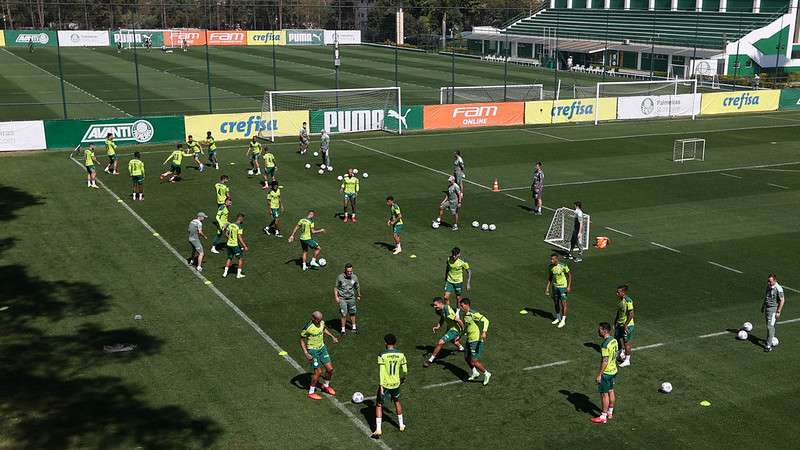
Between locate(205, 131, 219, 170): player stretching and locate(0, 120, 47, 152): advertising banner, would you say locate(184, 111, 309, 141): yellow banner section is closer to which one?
locate(205, 131, 219, 170): player stretching

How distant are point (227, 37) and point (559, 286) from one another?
104 metres

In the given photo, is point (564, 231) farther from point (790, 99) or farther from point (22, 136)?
point (790, 99)

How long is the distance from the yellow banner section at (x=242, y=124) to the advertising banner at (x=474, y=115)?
8502 mm

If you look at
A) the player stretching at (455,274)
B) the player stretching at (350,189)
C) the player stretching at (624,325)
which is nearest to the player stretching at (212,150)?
the player stretching at (350,189)

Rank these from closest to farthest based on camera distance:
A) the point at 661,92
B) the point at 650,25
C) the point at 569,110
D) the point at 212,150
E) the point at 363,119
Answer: the point at 212,150
the point at 363,119
the point at 569,110
the point at 661,92
the point at 650,25

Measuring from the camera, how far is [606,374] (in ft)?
48.3

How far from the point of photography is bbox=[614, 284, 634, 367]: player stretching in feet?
57.6

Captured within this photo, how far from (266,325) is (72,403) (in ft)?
17.0

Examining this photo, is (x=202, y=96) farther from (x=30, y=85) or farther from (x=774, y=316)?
(x=774, y=316)

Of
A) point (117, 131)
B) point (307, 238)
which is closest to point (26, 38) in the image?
point (117, 131)

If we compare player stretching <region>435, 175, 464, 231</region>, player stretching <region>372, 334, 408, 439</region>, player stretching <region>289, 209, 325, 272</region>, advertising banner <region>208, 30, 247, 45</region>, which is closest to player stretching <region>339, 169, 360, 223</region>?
player stretching <region>435, 175, 464, 231</region>

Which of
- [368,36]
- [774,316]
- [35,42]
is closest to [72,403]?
[774,316]

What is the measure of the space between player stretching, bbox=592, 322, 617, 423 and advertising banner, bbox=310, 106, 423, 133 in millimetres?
34728

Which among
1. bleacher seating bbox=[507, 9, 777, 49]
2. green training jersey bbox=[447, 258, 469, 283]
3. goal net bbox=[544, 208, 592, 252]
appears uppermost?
bleacher seating bbox=[507, 9, 777, 49]
